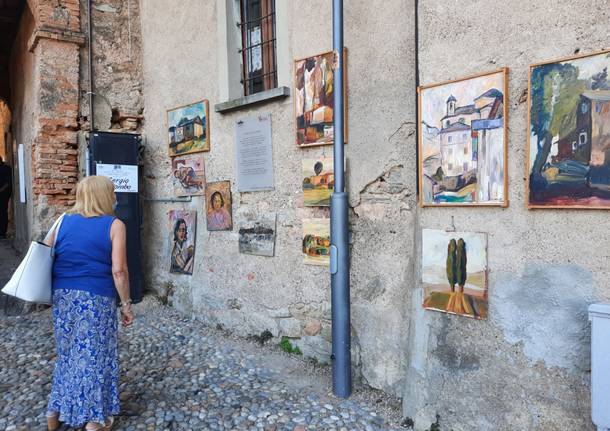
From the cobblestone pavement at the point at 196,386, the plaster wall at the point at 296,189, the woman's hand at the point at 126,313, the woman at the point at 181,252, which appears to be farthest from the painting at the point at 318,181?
the woman at the point at 181,252

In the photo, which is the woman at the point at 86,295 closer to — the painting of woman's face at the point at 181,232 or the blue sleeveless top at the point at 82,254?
the blue sleeveless top at the point at 82,254

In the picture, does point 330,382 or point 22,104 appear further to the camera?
point 22,104

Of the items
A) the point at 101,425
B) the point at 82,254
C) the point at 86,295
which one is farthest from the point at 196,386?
the point at 82,254

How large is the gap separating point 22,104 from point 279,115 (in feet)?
20.1

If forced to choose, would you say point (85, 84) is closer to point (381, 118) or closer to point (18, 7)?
point (18, 7)

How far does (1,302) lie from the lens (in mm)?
6262

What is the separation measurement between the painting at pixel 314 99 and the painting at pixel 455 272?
140 centimetres

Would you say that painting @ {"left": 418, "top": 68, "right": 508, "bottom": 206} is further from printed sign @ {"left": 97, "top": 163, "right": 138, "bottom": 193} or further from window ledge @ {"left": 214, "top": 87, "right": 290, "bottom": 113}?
printed sign @ {"left": 97, "top": 163, "right": 138, "bottom": 193}

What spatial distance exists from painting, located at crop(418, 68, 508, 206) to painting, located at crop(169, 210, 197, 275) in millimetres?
3271

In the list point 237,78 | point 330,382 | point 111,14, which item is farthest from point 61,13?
point 330,382

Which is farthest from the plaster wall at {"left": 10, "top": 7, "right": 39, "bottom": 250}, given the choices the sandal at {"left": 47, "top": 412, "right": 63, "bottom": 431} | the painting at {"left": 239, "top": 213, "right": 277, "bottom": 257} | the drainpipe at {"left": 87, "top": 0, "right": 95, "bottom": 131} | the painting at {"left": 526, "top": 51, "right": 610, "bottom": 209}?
the painting at {"left": 526, "top": 51, "right": 610, "bottom": 209}

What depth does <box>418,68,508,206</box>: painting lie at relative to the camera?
8.97 ft

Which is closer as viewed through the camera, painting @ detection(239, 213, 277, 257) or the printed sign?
painting @ detection(239, 213, 277, 257)

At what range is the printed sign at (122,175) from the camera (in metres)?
5.80
